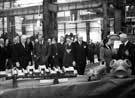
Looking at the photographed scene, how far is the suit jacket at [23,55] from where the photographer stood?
32.1 ft

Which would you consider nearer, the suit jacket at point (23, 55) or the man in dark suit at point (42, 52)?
the suit jacket at point (23, 55)

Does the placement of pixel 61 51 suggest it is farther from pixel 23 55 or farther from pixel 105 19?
pixel 105 19

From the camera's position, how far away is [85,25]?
69.5 feet

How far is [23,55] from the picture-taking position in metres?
10.0

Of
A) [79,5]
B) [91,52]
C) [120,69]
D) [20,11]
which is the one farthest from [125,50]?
[20,11]

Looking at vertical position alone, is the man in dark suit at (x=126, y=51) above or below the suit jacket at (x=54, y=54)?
above

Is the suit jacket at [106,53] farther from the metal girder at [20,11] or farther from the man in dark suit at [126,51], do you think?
the metal girder at [20,11]

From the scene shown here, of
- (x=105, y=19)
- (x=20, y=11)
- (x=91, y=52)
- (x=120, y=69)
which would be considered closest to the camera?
(x=120, y=69)

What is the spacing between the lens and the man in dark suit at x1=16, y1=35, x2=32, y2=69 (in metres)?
9.75

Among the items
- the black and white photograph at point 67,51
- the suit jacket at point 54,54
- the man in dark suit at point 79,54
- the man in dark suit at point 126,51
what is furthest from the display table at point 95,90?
the suit jacket at point 54,54

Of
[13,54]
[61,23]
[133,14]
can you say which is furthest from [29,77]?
[61,23]

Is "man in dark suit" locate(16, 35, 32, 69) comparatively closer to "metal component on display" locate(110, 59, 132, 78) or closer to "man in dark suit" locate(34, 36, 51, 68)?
"man in dark suit" locate(34, 36, 51, 68)

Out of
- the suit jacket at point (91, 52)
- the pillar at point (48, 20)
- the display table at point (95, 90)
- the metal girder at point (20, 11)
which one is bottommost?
the suit jacket at point (91, 52)

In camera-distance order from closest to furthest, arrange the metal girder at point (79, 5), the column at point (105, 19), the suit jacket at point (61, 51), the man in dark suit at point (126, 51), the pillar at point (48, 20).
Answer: the man in dark suit at point (126, 51) < the suit jacket at point (61, 51) < the column at point (105, 19) < the metal girder at point (79, 5) < the pillar at point (48, 20)
